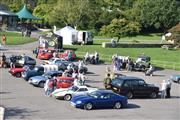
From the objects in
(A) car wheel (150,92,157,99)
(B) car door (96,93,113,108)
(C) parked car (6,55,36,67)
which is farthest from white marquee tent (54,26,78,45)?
(B) car door (96,93,113,108)

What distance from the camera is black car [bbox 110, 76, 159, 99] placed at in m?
35.9

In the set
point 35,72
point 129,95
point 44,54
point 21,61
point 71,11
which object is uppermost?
point 71,11

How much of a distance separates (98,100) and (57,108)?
245 cm

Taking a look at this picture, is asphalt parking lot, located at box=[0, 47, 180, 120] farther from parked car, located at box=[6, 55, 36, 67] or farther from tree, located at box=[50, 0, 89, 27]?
Answer: tree, located at box=[50, 0, 89, 27]

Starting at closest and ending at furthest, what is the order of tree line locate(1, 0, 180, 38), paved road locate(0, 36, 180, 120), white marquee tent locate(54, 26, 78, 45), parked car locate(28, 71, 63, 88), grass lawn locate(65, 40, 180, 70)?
1. paved road locate(0, 36, 180, 120)
2. parked car locate(28, 71, 63, 88)
3. grass lawn locate(65, 40, 180, 70)
4. white marquee tent locate(54, 26, 78, 45)
5. tree line locate(1, 0, 180, 38)

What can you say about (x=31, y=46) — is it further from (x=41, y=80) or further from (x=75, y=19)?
(x=41, y=80)

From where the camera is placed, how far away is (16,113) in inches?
1113

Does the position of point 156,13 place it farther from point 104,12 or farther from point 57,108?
point 57,108

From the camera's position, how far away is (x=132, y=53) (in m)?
67.9

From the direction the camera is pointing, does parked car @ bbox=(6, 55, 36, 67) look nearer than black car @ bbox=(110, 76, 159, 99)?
No

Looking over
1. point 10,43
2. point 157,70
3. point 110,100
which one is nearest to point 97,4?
point 10,43

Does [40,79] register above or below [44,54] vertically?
below

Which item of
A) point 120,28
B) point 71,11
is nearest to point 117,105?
point 120,28

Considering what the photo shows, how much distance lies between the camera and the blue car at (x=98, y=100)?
3053 cm
